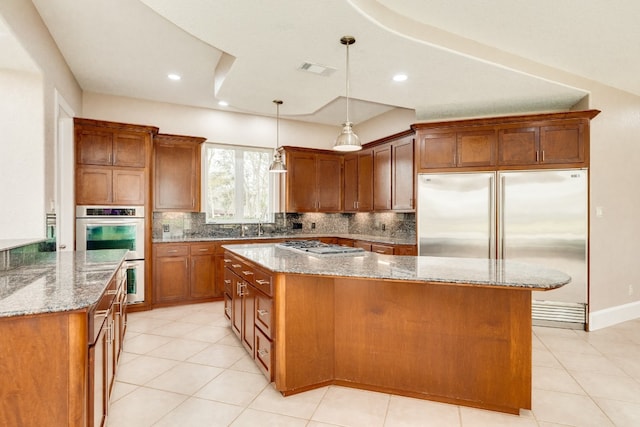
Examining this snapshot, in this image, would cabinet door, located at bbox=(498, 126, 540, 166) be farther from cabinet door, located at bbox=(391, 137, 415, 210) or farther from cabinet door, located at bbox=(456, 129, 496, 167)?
cabinet door, located at bbox=(391, 137, 415, 210)

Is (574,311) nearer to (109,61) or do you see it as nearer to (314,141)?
(314,141)

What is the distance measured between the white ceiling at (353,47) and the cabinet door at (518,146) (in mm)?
380

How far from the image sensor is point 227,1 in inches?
88.4

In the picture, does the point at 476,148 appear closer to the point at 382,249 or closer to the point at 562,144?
the point at 562,144

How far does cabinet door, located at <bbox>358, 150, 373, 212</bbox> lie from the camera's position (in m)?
5.51

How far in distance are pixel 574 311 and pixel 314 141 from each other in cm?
448

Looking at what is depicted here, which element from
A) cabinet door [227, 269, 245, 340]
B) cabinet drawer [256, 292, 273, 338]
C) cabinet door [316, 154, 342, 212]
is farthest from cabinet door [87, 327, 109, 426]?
cabinet door [316, 154, 342, 212]

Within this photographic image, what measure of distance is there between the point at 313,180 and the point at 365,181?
2.90 ft

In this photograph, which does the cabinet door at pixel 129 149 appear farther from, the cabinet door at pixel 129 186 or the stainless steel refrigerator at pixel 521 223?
the stainless steel refrigerator at pixel 521 223

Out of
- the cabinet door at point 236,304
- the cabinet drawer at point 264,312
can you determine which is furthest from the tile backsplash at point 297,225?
the cabinet drawer at point 264,312

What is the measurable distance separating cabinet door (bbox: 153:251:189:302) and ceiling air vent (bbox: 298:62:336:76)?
2.99m

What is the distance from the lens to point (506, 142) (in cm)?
403

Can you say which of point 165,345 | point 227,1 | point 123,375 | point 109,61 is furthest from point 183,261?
point 227,1

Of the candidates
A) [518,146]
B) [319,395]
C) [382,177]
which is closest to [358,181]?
[382,177]
